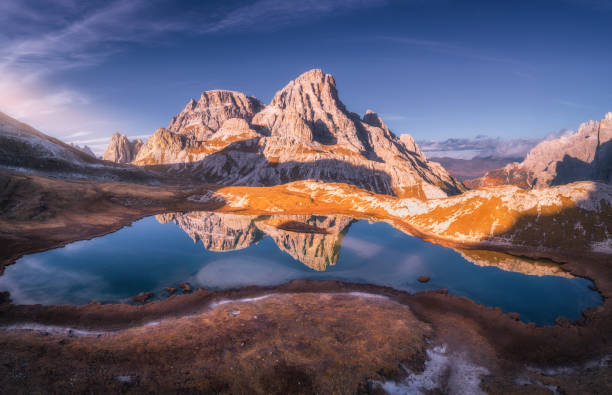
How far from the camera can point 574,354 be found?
2597 centimetres

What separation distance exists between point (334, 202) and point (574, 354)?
9823 centimetres

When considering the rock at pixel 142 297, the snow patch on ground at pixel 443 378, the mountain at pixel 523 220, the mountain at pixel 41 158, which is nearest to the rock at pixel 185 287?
the rock at pixel 142 297

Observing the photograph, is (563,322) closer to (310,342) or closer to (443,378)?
(443,378)

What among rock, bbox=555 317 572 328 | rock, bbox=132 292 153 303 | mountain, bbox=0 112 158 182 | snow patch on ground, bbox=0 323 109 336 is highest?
mountain, bbox=0 112 158 182

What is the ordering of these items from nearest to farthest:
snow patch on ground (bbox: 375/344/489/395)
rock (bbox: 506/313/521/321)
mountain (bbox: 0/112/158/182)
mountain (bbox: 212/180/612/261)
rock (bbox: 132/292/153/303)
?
1. snow patch on ground (bbox: 375/344/489/395)
2. rock (bbox: 506/313/521/321)
3. rock (bbox: 132/292/153/303)
4. mountain (bbox: 212/180/612/261)
5. mountain (bbox: 0/112/158/182)

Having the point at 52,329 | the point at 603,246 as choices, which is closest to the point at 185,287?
the point at 52,329

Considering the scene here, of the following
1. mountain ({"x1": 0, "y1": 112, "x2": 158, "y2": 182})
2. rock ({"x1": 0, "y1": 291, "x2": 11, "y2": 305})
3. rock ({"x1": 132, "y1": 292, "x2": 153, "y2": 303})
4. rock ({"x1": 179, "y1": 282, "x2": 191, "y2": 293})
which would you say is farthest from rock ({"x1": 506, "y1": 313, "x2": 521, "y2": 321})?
mountain ({"x1": 0, "y1": 112, "x2": 158, "y2": 182})

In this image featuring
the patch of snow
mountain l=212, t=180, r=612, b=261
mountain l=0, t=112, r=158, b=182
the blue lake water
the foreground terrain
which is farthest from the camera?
mountain l=0, t=112, r=158, b=182

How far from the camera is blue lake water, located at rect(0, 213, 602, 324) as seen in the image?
38125 millimetres

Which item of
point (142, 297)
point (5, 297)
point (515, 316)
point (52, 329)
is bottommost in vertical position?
point (142, 297)

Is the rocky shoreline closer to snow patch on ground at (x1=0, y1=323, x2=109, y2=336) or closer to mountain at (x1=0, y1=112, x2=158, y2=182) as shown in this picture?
snow patch on ground at (x1=0, y1=323, x2=109, y2=336)

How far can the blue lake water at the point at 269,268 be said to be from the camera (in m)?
38.1

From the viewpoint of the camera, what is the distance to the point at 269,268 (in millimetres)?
48438

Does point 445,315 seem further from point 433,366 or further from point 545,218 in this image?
point 545,218
